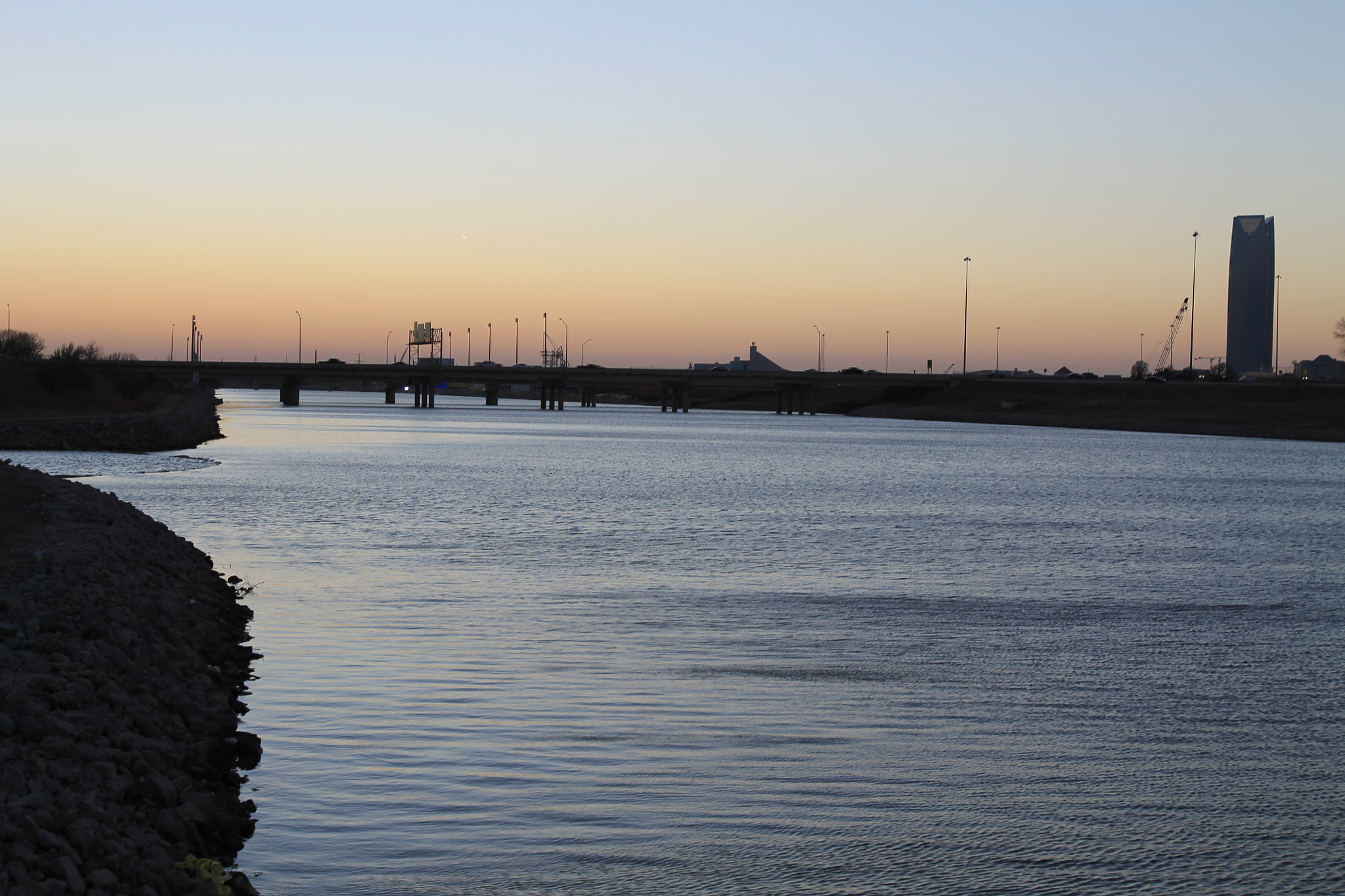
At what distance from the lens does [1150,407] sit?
14600 cm

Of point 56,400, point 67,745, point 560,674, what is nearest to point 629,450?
point 56,400

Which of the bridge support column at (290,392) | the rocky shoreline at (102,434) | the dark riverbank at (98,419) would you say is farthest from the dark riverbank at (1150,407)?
the rocky shoreline at (102,434)

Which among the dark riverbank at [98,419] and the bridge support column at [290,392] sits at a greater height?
the bridge support column at [290,392]

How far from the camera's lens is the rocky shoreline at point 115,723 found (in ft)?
26.9

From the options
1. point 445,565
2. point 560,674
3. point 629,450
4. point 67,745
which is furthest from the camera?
point 629,450

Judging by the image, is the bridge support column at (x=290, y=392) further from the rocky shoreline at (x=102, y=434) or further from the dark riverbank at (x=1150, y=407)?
the rocky shoreline at (x=102, y=434)

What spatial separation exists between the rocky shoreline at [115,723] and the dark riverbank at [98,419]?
46.7 meters

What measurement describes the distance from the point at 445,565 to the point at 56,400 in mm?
74701

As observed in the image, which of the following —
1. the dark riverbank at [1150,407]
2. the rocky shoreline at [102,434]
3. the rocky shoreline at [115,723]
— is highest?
the dark riverbank at [1150,407]

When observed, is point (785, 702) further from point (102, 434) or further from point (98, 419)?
point (98, 419)

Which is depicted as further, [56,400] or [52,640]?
[56,400]

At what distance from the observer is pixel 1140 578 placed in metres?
26.4

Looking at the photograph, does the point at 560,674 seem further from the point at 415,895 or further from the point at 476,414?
the point at 476,414

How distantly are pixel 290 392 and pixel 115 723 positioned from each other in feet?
624
